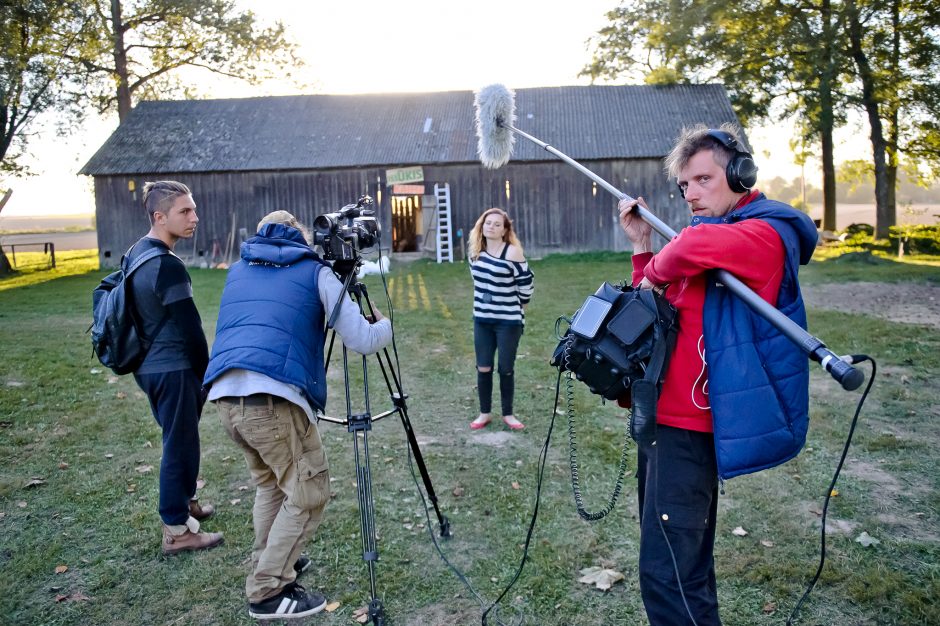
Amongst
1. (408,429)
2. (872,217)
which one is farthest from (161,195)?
(872,217)

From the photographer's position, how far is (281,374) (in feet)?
11.8

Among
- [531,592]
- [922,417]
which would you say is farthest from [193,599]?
[922,417]

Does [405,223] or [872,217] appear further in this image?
[872,217]

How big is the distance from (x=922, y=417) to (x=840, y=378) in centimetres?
554

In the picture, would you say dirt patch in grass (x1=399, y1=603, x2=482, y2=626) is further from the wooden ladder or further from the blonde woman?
the wooden ladder

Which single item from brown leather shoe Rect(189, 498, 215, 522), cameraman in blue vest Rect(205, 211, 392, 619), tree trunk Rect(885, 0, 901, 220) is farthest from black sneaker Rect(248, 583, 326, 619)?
tree trunk Rect(885, 0, 901, 220)

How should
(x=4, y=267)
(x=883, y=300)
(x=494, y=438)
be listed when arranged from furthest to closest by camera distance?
(x=4, y=267) < (x=883, y=300) < (x=494, y=438)

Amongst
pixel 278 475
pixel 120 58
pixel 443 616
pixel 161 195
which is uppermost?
pixel 120 58

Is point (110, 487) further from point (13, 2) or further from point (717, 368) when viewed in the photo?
point (13, 2)

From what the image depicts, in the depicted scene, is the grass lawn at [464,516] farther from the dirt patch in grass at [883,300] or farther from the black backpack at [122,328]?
the dirt patch in grass at [883,300]

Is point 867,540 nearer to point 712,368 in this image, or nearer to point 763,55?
point 712,368

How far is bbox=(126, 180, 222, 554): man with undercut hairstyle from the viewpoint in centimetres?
445

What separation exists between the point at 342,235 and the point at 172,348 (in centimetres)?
145

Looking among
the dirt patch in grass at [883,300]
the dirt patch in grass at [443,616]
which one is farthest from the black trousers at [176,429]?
the dirt patch in grass at [883,300]
